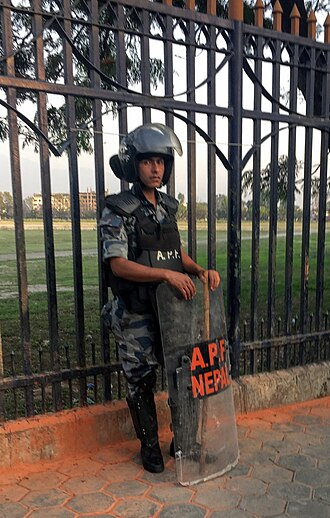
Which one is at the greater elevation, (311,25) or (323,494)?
(311,25)

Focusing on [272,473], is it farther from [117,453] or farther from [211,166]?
[211,166]

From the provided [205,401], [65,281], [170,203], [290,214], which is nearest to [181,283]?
[170,203]

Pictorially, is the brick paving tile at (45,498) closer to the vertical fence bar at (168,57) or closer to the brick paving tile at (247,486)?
the brick paving tile at (247,486)

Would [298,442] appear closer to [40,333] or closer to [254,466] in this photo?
[254,466]

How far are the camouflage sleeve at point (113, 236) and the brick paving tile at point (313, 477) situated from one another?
1.67m

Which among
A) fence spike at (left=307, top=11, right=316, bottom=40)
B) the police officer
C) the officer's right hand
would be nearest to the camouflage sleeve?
the police officer

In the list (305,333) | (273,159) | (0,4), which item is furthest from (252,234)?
(0,4)

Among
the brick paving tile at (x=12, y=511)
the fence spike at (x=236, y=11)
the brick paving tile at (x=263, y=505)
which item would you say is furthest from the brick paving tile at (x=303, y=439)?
the fence spike at (x=236, y=11)

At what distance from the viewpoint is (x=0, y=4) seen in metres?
2.36

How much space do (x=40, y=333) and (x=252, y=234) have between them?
3.75 meters

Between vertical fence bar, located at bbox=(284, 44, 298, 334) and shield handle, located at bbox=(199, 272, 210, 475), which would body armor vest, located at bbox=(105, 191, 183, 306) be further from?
vertical fence bar, located at bbox=(284, 44, 298, 334)

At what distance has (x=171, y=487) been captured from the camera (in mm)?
2406

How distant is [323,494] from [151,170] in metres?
2.04

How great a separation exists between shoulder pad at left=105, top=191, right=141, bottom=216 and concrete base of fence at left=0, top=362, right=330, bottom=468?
1379 millimetres
